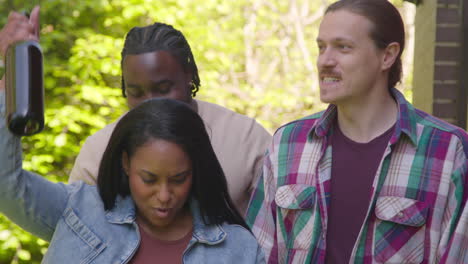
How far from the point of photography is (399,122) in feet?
8.46

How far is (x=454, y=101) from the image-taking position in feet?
14.2

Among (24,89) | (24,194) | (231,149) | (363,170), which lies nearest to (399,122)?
(363,170)

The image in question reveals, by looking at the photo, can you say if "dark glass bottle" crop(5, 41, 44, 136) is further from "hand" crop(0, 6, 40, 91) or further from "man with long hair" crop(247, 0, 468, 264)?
"man with long hair" crop(247, 0, 468, 264)

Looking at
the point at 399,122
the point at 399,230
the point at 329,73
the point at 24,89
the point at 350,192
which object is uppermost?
the point at 24,89

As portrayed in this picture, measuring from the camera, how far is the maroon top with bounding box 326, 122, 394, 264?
2545 millimetres

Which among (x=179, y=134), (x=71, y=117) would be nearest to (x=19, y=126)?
(x=179, y=134)

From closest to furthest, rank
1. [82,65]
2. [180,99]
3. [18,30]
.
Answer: [18,30], [180,99], [82,65]

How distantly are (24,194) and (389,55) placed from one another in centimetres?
144

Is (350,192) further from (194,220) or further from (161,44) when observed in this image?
(161,44)

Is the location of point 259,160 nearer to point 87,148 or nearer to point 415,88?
point 87,148

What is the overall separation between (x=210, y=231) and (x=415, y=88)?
322cm

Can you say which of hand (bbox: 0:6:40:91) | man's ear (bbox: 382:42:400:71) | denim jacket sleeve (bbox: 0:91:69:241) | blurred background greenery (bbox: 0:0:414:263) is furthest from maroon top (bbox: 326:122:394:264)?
blurred background greenery (bbox: 0:0:414:263)

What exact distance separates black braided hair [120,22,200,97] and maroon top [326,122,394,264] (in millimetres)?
746

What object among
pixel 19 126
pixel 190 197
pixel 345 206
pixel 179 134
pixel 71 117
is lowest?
pixel 71 117
